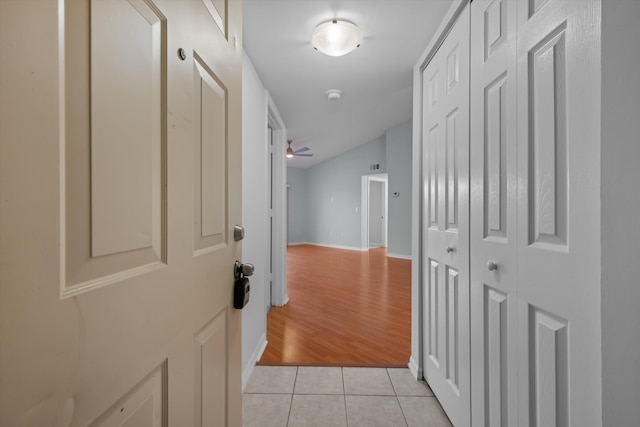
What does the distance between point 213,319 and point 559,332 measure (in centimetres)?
96

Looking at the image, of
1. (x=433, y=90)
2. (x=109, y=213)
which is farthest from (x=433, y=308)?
(x=109, y=213)

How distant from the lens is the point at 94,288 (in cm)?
38

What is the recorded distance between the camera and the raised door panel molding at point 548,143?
2.40ft

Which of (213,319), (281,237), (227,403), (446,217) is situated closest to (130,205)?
(213,319)

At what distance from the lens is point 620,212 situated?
0.58 m

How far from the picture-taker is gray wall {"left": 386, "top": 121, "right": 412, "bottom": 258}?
5577 millimetres

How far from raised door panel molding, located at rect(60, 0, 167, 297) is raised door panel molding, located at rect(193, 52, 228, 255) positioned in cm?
12

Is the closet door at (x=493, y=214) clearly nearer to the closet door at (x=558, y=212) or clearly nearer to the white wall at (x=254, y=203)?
the closet door at (x=558, y=212)

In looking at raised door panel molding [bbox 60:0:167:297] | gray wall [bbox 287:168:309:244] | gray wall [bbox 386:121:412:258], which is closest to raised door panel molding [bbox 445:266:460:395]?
raised door panel molding [bbox 60:0:167:297]

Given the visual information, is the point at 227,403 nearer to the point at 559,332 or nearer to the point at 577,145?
the point at 559,332

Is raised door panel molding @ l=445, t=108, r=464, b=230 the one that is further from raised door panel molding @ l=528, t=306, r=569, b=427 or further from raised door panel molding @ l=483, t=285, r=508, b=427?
raised door panel molding @ l=528, t=306, r=569, b=427

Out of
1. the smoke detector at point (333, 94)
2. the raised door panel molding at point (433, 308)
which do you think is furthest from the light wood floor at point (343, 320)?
the smoke detector at point (333, 94)

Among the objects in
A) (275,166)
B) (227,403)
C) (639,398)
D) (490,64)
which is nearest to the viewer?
(639,398)

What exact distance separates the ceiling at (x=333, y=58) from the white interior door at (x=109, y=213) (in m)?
0.97
